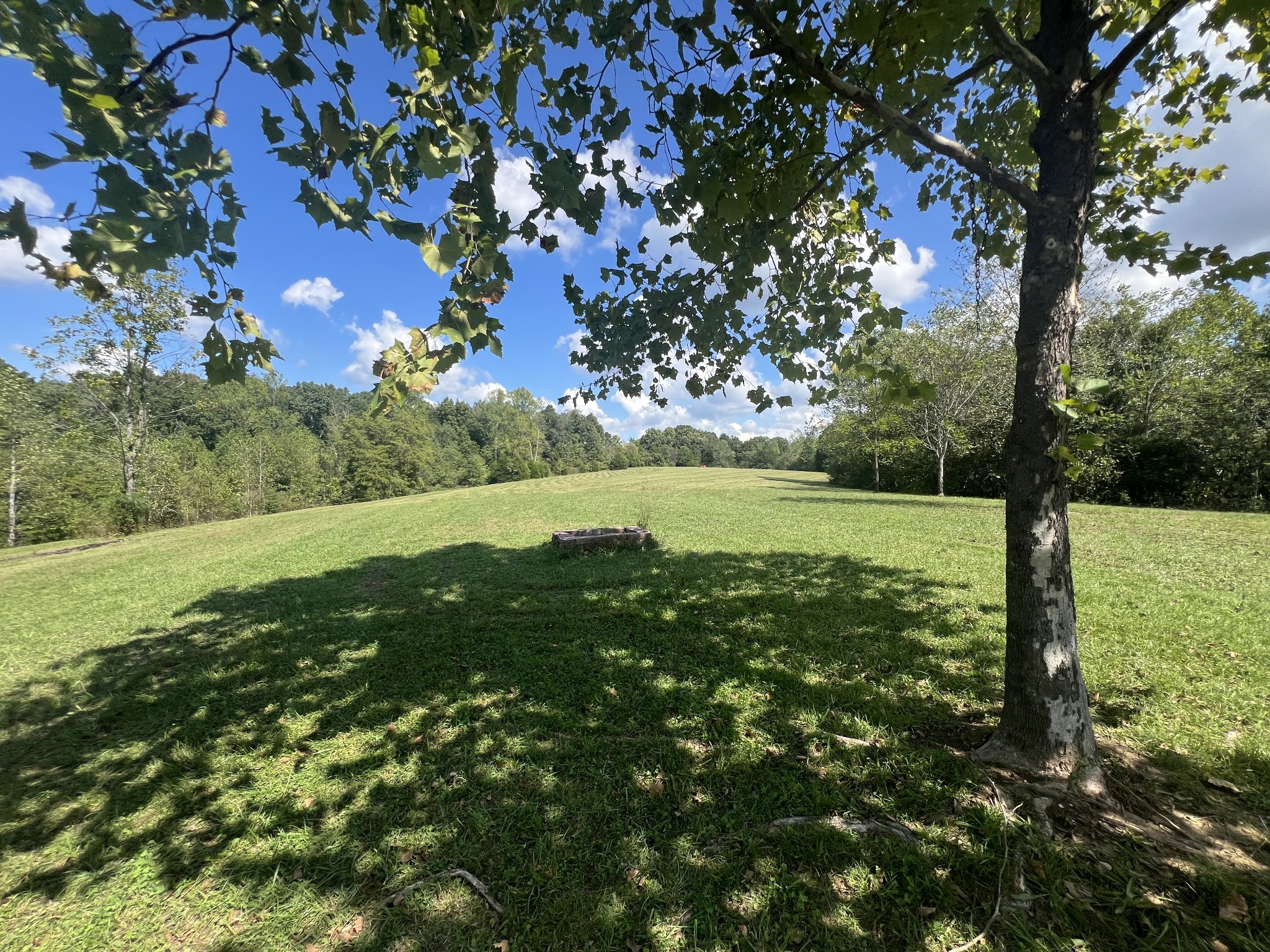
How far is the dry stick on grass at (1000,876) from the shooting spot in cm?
185

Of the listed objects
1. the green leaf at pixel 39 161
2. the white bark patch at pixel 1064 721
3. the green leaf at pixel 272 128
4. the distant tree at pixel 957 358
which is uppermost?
the distant tree at pixel 957 358

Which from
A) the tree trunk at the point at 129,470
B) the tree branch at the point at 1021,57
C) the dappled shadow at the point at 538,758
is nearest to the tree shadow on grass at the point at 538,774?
the dappled shadow at the point at 538,758

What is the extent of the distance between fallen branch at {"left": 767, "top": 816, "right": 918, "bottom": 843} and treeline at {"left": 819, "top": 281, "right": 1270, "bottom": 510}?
42.6ft

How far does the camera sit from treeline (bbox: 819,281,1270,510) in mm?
15039

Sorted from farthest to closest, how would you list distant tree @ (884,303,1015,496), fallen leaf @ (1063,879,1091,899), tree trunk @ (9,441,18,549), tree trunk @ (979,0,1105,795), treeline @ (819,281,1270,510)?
distant tree @ (884,303,1015,496) → tree trunk @ (9,441,18,549) → treeline @ (819,281,1270,510) → tree trunk @ (979,0,1105,795) → fallen leaf @ (1063,879,1091,899)

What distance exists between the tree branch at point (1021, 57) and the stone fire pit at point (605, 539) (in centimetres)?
895

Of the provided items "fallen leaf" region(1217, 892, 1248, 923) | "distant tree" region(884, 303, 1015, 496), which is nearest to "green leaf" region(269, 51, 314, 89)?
"fallen leaf" region(1217, 892, 1248, 923)

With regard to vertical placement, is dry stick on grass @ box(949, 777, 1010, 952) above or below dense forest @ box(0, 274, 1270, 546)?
below

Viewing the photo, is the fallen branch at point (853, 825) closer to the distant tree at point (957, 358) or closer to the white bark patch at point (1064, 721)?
the white bark patch at point (1064, 721)

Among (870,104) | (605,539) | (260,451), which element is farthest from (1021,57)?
(260,451)


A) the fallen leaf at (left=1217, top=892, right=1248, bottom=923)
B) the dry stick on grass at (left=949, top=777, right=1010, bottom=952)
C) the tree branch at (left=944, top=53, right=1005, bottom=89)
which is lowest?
the dry stick on grass at (left=949, top=777, right=1010, bottom=952)

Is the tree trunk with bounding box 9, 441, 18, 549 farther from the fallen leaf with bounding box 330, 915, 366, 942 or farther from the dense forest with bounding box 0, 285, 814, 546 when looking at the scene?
the fallen leaf with bounding box 330, 915, 366, 942

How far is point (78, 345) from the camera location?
1795cm

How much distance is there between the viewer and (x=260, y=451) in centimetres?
3381
